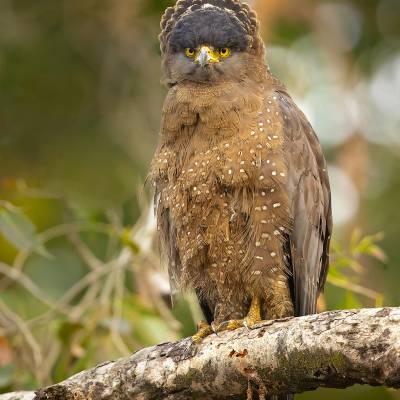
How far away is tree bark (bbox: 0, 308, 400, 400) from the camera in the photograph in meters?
3.31

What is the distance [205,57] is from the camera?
527 centimetres

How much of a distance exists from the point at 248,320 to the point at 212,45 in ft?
5.74

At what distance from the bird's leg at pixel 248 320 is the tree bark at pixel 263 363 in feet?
0.86

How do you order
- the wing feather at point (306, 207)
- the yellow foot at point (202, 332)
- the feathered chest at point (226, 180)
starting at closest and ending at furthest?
the yellow foot at point (202, 332) → the feathered chest at point (226, 180) → the wing feather at point (306, 207)

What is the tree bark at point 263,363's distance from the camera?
10.8 feet

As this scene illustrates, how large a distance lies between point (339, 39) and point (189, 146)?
5.82m

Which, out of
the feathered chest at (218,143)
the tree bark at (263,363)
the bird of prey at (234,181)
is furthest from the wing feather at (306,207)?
the tree bark at (263,363)

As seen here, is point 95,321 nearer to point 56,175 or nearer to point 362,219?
point 56,175

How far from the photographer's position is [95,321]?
18.6 ft

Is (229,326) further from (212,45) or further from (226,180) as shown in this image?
(212,45)

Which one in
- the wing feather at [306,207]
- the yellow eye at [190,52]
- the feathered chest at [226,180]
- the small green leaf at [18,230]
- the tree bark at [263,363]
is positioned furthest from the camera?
the small green leaf at [18,230]

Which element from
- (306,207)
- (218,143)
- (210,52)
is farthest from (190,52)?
(306,207)

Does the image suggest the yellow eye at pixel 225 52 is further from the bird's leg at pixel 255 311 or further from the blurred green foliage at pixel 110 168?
the bird's leg at pixel 255 311

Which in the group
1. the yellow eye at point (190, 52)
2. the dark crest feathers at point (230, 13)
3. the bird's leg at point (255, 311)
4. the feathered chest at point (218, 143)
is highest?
the dark crest feathers at point (230, 13)
